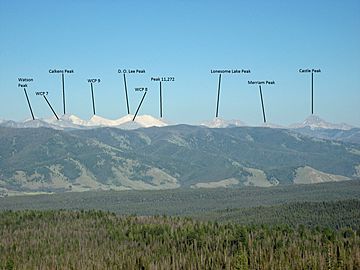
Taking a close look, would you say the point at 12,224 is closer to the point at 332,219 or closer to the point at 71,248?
the point at 71,248

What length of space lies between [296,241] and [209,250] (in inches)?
727

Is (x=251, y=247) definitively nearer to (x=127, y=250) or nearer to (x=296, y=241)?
(x=296, y=241)

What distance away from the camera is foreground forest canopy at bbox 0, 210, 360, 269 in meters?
77.3

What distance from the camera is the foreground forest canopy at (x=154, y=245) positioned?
77.3m

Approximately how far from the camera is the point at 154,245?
102375mm

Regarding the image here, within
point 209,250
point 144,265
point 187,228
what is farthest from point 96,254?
point 187,228

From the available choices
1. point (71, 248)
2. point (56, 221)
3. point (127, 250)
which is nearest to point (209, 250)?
point (127, 250)

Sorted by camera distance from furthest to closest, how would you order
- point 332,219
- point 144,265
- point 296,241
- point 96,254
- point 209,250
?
point 332,219 → point 296,241 → point 209,250 → point 96,254 → point 144,265

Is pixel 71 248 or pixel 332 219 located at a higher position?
pixel 71 248

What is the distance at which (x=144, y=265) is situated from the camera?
7981 cm

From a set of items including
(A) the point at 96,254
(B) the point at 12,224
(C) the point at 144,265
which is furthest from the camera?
(B) the point at 12,224

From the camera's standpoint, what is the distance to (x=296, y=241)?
339 ft

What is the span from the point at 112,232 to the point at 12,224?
30.9m

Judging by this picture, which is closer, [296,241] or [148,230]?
[296,241]
